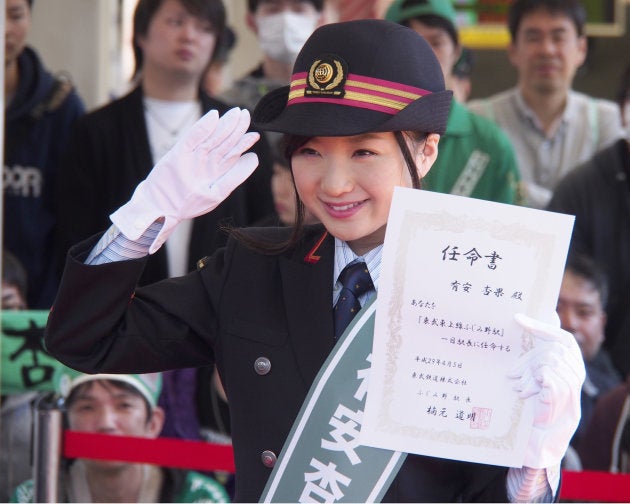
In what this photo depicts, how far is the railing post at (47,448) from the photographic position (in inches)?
128

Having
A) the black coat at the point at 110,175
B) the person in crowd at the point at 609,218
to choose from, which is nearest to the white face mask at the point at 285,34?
the black coat at the point at 110,175

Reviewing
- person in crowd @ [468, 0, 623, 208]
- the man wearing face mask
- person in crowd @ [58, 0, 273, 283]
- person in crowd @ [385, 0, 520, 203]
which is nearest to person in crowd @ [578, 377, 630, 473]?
person in crowd @ [385, 0, 520, 203]

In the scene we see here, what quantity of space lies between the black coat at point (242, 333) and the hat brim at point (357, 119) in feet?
0.79

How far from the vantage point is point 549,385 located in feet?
6.42

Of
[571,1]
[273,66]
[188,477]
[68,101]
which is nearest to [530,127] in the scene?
[571,1]

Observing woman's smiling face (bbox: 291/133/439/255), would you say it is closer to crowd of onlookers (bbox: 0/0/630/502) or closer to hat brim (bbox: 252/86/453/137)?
hat brim (bbox: 252/86/453/137)

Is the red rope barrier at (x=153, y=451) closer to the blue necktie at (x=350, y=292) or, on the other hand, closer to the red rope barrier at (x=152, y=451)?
the red rope barrier at (x=152, y=451)

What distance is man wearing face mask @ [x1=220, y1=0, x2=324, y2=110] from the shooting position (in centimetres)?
477

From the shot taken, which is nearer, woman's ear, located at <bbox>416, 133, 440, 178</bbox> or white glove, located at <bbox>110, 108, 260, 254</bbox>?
white glove, located at <bbox>110, 108, 260, 254</bbox>

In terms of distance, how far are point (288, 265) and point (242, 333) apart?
0.15 m

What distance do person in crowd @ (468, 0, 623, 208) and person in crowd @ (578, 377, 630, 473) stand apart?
4.01ft

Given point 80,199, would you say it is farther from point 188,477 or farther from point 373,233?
point 373,233

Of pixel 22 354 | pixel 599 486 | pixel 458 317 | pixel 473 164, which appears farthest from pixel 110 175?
pixel 458 317

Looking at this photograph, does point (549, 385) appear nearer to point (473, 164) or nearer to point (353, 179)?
point (353, 179)
